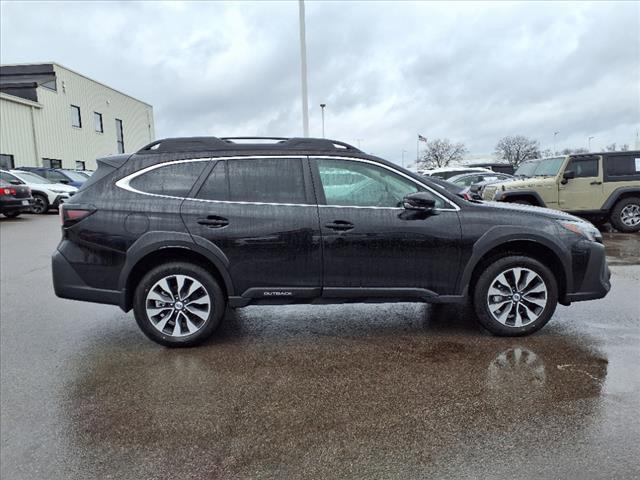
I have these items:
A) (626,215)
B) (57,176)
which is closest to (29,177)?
(57,176)

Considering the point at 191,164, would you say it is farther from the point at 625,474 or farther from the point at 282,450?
the point at 625,474

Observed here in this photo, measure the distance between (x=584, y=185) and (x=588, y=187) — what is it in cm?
12

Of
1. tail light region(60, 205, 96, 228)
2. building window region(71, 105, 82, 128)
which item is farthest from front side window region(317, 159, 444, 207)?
building window region(71, 105, 82, 128)

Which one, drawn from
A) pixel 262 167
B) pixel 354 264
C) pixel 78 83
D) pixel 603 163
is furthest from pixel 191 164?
pixel 78 83

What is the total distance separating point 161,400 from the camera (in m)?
3.39

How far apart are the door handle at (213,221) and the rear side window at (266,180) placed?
213 mm

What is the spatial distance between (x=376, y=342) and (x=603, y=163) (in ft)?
31.1

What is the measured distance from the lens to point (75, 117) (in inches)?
1293

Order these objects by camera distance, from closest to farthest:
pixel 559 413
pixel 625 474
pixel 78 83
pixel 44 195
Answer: pixel 625 474
pixel 559 413
pixel 44 195
pixel 78 83

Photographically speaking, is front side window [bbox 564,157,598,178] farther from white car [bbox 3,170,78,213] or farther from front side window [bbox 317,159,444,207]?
white car [bbox 3,170,78,213]

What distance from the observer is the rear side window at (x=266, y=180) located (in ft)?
14.3

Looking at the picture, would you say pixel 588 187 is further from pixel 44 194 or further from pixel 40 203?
pixel 40 203

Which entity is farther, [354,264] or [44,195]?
[44,195]

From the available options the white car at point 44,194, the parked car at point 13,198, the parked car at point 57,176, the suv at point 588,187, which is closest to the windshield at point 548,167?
the suv at point 588,187
